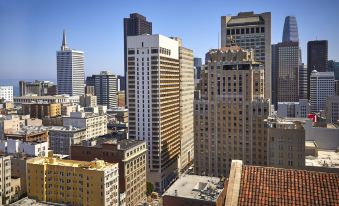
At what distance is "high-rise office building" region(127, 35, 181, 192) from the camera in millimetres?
71438

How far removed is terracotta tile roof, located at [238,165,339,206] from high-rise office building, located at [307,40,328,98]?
161 meters

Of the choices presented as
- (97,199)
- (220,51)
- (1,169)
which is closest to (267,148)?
(220,51)

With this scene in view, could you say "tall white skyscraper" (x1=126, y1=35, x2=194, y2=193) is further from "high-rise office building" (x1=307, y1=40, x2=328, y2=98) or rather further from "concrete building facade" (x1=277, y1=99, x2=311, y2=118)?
"high-rise office building" (x1=307, y1=40, x2=328, y2=98)

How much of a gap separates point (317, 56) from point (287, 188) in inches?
6588

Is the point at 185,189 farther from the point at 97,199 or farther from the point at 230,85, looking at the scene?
the point at 230,85

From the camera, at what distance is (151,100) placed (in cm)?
7181

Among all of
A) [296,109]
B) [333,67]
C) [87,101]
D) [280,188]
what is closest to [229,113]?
[280,188]

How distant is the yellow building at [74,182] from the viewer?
43938mm


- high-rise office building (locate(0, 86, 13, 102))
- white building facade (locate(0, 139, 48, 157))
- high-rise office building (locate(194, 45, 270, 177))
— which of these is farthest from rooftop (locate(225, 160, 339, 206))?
high-rise office building (locate(0, 86, 13, 102))

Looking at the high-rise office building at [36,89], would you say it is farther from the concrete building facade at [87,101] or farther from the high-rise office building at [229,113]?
the high-rise office building at [229,113]

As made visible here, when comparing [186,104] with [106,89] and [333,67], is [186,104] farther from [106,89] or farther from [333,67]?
[333,67]

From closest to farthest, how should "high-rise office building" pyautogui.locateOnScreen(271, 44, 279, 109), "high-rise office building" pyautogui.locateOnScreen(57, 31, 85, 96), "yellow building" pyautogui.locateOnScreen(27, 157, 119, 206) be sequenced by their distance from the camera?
"yellow building" pyautogui.locateOnScreen(27, 157, 119, 206), "high-rise office building" pyautogui.locateOnScreen(271, 44, 279, 109), "high-rise office building" pyautogui.locateOnScreen(57, 31, 85, 96)

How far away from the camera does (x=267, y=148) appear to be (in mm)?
58406

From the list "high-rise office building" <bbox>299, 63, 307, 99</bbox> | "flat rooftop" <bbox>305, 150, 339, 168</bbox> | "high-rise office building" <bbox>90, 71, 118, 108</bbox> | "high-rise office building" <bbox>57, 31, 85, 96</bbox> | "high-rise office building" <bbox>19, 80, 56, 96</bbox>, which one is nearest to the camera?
"flat rooftop" <bbox>305, 150, 339, 168</bbox>
